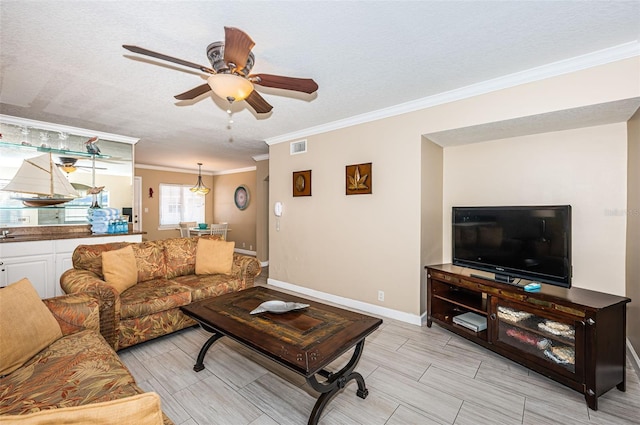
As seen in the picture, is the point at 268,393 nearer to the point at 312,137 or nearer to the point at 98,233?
the point at 312,137

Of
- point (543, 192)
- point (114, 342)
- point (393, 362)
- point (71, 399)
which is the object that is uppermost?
point (543, 192)

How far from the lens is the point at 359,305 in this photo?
3.72m

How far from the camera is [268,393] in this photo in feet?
6.67

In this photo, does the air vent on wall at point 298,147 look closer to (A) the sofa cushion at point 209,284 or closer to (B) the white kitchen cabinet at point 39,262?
(A) the sofa cushion at point 209,284

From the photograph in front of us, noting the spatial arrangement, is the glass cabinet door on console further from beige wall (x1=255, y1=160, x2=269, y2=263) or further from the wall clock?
the wall clock

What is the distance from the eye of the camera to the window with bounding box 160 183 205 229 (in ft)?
26.2

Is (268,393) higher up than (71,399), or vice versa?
(71,399)

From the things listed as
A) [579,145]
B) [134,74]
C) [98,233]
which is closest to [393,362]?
[579,145]

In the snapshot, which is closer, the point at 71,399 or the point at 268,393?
the point at 71,399

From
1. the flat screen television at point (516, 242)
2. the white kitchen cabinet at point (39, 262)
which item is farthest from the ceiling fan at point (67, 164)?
the flat screen television at point (516, 242)

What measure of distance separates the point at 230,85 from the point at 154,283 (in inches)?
95.7

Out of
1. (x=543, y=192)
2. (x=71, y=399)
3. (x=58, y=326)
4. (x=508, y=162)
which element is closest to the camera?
(x=71, y=399)

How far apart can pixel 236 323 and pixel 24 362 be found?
114cm

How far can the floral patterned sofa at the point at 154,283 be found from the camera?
2.38 m
